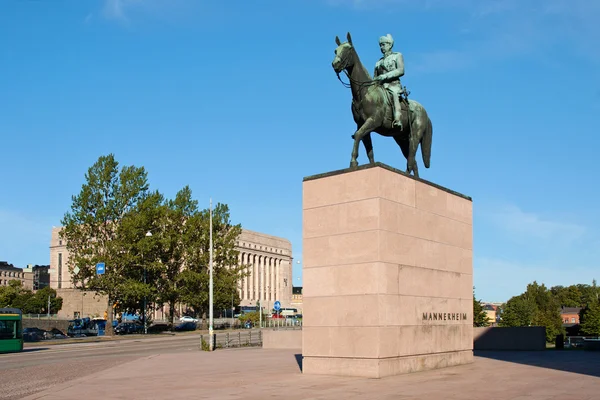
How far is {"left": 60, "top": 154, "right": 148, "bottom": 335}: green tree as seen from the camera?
6762cm

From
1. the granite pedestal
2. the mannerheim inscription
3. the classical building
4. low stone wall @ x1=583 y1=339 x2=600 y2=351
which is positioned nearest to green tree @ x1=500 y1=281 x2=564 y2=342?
the classical building

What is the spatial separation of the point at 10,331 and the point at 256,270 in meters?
116

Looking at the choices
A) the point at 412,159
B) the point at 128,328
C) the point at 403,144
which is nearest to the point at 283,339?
the point at 403,144

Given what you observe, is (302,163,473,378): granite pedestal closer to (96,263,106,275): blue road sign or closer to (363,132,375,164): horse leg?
(363,132,375,164): horse leg

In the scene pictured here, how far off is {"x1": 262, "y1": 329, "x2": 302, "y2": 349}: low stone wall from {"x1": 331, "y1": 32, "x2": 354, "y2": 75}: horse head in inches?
838

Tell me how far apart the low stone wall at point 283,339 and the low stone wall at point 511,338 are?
414 inches

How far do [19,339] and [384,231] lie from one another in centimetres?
3496

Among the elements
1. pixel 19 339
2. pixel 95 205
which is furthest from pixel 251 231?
pixel 19 339

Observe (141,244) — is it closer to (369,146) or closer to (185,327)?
(185,327)

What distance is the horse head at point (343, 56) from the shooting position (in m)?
21.4

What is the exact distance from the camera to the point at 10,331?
4553cm

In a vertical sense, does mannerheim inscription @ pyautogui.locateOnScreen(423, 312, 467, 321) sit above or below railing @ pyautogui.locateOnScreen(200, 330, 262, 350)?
above

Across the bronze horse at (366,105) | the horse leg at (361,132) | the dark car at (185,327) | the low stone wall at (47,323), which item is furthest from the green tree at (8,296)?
the horse leg at (361,132)

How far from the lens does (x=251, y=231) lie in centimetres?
15875
